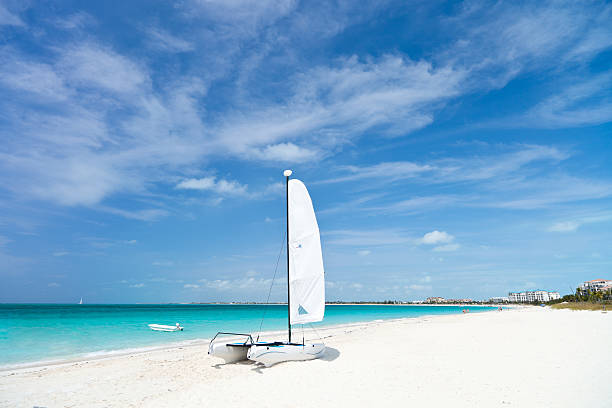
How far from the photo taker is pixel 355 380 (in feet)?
31.1

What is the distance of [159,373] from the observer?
12.0 meters

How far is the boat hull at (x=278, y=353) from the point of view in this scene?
37.9 feet

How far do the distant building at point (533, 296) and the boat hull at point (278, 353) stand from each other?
178159mm

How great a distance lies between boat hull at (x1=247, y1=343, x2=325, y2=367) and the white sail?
1.35 meters

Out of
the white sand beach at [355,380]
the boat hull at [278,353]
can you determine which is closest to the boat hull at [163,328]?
the white sand beach at [355,380]

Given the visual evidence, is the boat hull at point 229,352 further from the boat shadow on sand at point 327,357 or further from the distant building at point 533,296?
the distant building at point 533,296

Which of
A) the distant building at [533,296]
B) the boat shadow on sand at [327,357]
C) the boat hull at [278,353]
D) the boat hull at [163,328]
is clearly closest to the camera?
the boat shadow on sand at [327,357]

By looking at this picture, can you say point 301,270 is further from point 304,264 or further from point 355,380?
point 355,380

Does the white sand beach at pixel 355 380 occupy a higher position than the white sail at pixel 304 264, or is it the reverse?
the white sail at pixel 304 264

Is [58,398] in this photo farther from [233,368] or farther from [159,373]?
[233,368]

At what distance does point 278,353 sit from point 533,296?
20050cm

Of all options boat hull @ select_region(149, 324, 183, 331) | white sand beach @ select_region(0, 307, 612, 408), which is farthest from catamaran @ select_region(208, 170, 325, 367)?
boat hull @ select_region(149, 324, 183, 331)

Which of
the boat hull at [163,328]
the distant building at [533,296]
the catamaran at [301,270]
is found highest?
the catamaran at [301,270]

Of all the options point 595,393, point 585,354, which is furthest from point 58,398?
point 585,354
